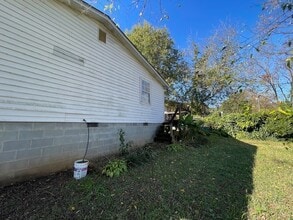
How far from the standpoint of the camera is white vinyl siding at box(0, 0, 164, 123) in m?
3.92

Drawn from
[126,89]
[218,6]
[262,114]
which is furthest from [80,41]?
[262,114]

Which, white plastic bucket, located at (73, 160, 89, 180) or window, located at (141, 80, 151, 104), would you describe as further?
window, located at (141, 80, 151, 104)

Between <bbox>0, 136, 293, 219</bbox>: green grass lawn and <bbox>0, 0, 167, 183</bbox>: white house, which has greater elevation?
<bbox>0, 0, 167, 183</bbox>: white house

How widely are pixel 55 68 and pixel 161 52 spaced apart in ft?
53.4

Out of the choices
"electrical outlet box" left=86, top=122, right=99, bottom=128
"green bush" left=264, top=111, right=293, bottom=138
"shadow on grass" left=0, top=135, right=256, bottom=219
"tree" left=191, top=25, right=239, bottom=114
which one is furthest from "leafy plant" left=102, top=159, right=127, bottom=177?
"tree" left=191, top=25, right=239, bottom=114

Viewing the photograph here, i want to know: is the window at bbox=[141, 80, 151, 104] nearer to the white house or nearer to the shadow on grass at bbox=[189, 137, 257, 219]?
the white house

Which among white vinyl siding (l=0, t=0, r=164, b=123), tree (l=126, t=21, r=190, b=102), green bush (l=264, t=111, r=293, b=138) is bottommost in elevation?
green bush (l=264, t=111, r=293, b=138)

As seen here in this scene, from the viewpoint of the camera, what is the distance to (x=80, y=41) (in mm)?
5797


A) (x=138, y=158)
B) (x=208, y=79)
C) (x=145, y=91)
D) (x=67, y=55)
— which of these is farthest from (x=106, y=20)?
(x=208, y=79)

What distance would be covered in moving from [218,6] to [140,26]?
14760 mm

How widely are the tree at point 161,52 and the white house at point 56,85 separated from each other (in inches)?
490

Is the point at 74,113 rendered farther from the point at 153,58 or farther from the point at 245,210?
the point at 153,58

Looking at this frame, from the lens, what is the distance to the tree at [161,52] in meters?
19.8

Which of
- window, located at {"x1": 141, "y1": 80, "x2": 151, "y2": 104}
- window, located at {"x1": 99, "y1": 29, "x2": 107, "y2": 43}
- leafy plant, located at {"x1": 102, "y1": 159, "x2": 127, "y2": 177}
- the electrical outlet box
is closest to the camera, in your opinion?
leafy plant, located at {"x1": 102, "y1": 159, "x2": 127, "y2": 177}
